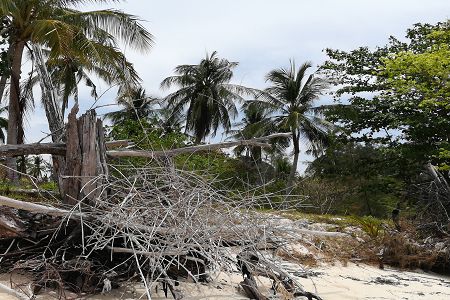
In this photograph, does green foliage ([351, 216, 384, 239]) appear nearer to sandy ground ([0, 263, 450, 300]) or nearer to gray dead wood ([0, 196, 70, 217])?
sandy ground ([0, 263, 450, 300])

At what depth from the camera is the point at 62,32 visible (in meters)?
11.0

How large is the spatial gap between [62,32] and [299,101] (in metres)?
17.5

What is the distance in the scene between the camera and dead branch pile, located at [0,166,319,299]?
158 inches

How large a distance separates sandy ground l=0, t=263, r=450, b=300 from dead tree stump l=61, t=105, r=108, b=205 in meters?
0.99

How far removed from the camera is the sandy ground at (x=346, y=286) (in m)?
4.34

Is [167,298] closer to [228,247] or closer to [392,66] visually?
[228,247]

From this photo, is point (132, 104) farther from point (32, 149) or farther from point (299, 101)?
point (299, 101)

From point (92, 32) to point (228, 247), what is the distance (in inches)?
380

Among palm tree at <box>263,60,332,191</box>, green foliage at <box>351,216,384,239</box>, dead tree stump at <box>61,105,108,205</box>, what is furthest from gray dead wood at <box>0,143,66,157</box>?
palm tree at <box>263,60,332,191</box>

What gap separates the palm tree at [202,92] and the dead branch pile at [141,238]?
23.5 meters

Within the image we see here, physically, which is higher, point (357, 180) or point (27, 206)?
point (27, 206)

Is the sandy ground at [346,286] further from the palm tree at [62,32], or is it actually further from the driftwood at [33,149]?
the palm tree at [62,32]

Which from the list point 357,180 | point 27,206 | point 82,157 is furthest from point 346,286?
point 357,180

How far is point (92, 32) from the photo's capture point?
503 inches
